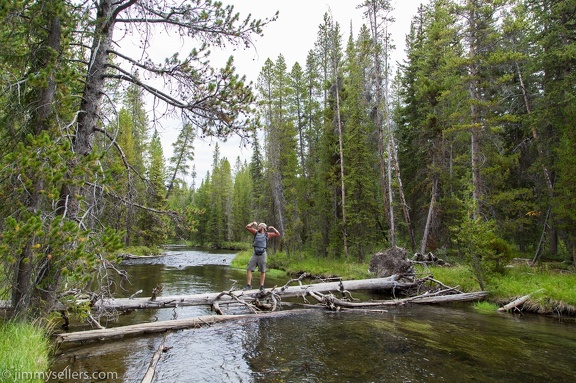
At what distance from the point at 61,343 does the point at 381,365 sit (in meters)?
6.82

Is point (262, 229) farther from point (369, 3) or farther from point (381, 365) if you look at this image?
point (369, 3)

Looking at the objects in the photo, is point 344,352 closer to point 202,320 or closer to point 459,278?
point 202,320

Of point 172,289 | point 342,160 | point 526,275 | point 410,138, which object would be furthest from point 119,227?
point 410,138

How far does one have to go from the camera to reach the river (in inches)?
241

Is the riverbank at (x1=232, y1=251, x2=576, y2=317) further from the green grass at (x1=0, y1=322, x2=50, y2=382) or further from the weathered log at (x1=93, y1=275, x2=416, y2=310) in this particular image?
the green grass at (x1=0, y1=322, x2=50, y2=382)

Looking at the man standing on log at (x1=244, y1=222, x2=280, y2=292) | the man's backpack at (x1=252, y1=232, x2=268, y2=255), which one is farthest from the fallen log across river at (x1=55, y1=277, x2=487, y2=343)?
the man's backpack at (x1=252, y1=232, x2=268, y2=255)

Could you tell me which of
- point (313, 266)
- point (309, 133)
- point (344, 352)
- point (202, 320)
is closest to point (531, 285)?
point (344, 352)

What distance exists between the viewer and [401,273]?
15.4 m

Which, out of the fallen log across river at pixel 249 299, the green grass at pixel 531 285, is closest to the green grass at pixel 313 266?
the green grass at pixel 531 285

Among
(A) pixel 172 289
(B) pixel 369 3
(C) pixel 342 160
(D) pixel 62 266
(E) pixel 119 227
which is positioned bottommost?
(A) pixel 172 289

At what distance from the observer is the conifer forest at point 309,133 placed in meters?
5.48

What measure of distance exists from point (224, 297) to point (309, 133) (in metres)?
26.5

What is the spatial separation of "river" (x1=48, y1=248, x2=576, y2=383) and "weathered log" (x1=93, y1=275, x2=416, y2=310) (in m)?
0.71

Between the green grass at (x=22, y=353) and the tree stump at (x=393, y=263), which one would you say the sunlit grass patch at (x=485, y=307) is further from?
the green grass at (x=22, y=353)
